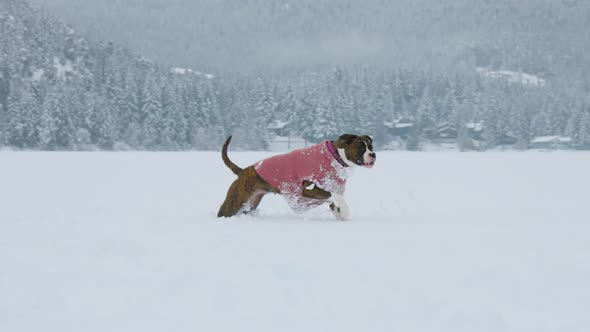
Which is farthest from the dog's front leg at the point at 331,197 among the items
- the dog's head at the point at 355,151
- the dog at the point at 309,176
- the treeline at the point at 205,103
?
the treeline at the point at 205,103

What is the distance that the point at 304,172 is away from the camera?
21.9ft

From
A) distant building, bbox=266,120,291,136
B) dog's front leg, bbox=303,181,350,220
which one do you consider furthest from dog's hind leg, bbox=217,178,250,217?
Result: distant building, bbox=266,120,291,136

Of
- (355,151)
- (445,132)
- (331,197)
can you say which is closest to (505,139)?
(445,132)

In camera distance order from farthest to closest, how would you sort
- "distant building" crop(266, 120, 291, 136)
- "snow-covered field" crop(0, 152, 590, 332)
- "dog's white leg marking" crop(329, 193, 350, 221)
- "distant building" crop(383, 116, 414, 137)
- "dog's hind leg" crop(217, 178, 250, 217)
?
"distant building" crop(383, 116, 414, 137) < "distant building" crop(266, 120, 291, 136) < "dog's hind leg" crop(217, 178, 250, 217) < "dog's white leg marking" crop(329, 193, 350, 221) < "snow-covered field" crop(0, 152, 590, 332)

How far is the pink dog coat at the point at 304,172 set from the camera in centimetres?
662

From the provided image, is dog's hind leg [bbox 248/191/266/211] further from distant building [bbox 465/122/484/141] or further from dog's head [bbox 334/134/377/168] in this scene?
distant building [bbox 465/122/484/141]

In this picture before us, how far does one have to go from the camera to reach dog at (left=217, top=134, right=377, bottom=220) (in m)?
6.58

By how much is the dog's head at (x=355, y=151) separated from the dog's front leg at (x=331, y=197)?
0.47 m

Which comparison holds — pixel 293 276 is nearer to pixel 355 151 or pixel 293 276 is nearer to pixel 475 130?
pixel 355 151

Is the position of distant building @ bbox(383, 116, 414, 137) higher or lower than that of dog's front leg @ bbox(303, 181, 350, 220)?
lower

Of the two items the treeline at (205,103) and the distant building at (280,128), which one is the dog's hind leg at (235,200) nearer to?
the treeline at (205,103)

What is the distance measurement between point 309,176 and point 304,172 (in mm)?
88

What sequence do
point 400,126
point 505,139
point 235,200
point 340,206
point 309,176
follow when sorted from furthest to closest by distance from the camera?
1. point 400,126
2. point 505,139
3. point 235,200
4. point 309,176
5. point 340,206

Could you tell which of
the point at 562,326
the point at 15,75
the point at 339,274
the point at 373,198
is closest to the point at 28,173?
the point at 373,198
